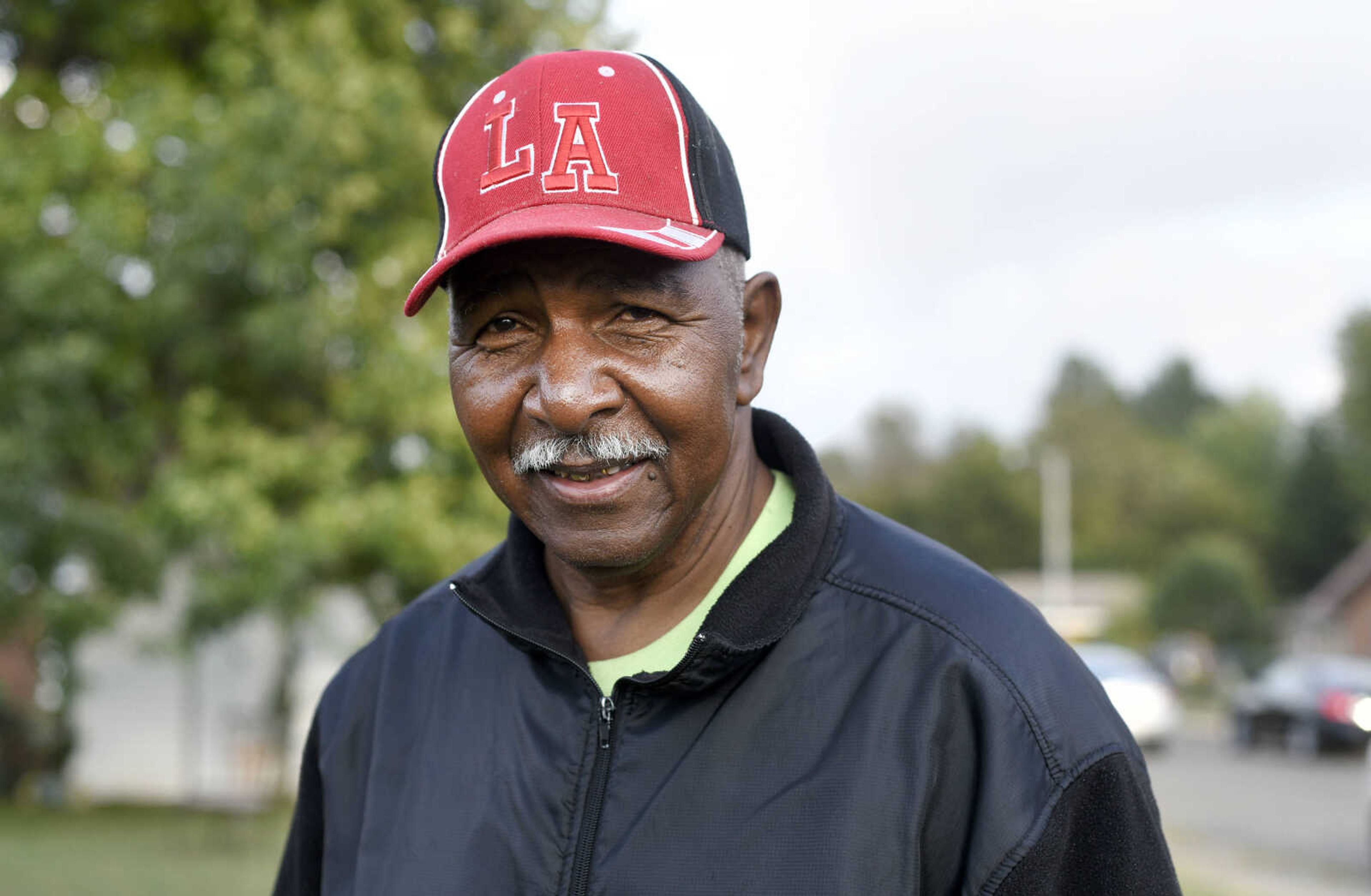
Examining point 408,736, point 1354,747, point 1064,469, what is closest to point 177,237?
point 408,736

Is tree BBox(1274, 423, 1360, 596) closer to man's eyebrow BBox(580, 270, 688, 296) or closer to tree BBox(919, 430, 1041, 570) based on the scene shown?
tree BBox(919, 430, 1041, 570)

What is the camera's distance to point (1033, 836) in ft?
5.05

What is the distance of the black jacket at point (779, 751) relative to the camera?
1572 millimetres

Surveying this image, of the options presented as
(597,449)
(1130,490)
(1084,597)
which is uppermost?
(1130,490)

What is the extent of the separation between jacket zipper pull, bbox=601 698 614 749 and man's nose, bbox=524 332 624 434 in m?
0.35

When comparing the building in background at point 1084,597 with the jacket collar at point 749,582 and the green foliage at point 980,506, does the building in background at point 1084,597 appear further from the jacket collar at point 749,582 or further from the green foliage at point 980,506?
Answer: the jacket collar at point 749,582

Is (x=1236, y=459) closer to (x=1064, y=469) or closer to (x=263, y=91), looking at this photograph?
(x=1064, y=469)

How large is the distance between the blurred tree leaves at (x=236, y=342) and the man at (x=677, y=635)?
9.64m

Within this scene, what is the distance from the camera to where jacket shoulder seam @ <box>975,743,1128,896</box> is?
154cm

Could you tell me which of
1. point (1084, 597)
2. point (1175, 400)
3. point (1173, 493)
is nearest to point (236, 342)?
point (1084, 597)

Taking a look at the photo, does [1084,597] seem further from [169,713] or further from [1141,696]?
[169,713]

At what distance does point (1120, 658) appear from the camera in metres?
22.6

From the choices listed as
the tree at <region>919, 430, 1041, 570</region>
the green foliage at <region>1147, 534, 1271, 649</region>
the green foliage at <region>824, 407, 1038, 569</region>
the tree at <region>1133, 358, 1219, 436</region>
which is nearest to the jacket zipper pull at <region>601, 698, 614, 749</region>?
the green foliage at <region>1147, 534, 1271, 649</region>

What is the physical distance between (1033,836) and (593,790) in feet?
1.73
